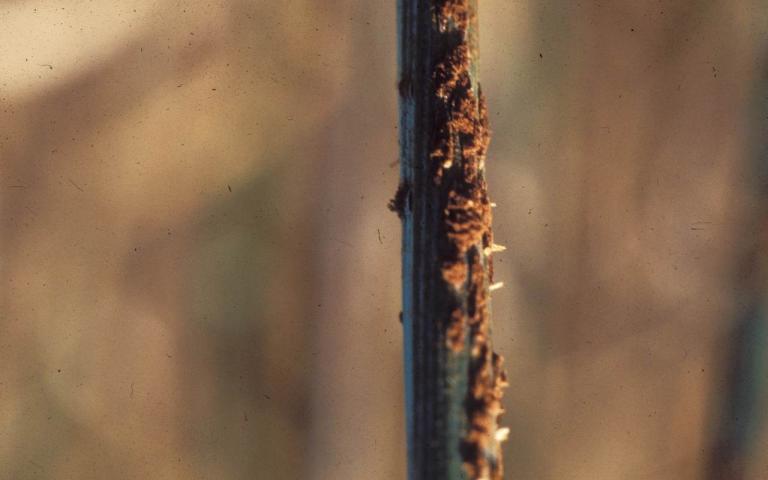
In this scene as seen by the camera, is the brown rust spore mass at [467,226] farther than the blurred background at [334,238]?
No

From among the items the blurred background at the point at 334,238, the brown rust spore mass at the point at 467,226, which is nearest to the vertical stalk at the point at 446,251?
the brown rust spore mass at the point at 467,226

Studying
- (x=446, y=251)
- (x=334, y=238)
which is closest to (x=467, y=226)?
(x=446, y=251)

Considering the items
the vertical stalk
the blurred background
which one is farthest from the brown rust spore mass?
the blurred background

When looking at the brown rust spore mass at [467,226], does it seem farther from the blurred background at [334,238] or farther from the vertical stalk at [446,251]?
the blurred background at [334,238]

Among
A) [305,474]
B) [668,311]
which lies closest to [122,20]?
[305,474]

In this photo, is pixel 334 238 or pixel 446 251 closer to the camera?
pixel 446 251

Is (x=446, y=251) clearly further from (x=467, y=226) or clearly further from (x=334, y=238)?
(x=334, y=238)

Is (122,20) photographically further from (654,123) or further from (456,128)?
(654,123)
